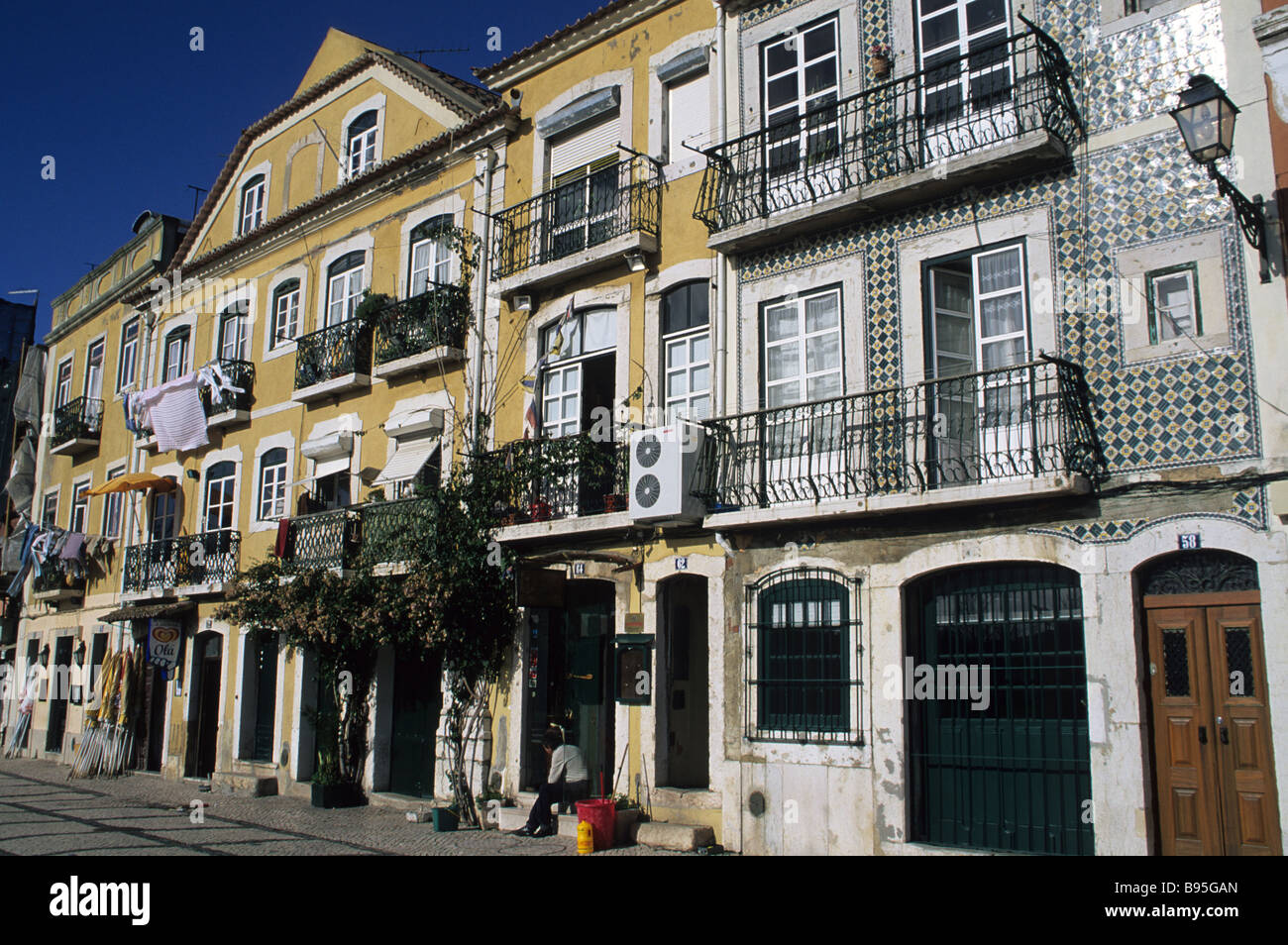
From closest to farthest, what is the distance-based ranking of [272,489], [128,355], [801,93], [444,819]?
[801,93], [444,819], [272,489], [128,355]

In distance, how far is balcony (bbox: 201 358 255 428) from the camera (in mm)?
20750

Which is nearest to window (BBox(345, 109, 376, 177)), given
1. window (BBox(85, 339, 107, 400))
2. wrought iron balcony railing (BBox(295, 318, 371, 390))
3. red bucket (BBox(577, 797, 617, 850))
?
wrought iron balcony railing (BBox(295, 318, 371, 390))

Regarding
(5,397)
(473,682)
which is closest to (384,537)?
(473,682)

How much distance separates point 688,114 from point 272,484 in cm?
1030

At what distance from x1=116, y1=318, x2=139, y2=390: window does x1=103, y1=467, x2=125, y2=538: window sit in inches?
79.3

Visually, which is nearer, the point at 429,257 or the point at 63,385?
the point at 429,257

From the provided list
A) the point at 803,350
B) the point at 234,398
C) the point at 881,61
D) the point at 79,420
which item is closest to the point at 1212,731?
the point at 803,350

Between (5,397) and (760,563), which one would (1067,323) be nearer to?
(760,563)

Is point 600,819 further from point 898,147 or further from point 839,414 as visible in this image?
point 898,147

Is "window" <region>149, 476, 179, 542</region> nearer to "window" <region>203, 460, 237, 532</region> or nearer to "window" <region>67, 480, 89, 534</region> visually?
"window" <region>203, 460, 237, 532</region>

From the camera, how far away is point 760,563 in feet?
39.5

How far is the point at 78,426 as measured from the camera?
1033 inches

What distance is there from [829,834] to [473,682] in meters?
5.84

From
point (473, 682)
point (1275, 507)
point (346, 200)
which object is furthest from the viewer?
point (346, 200)
